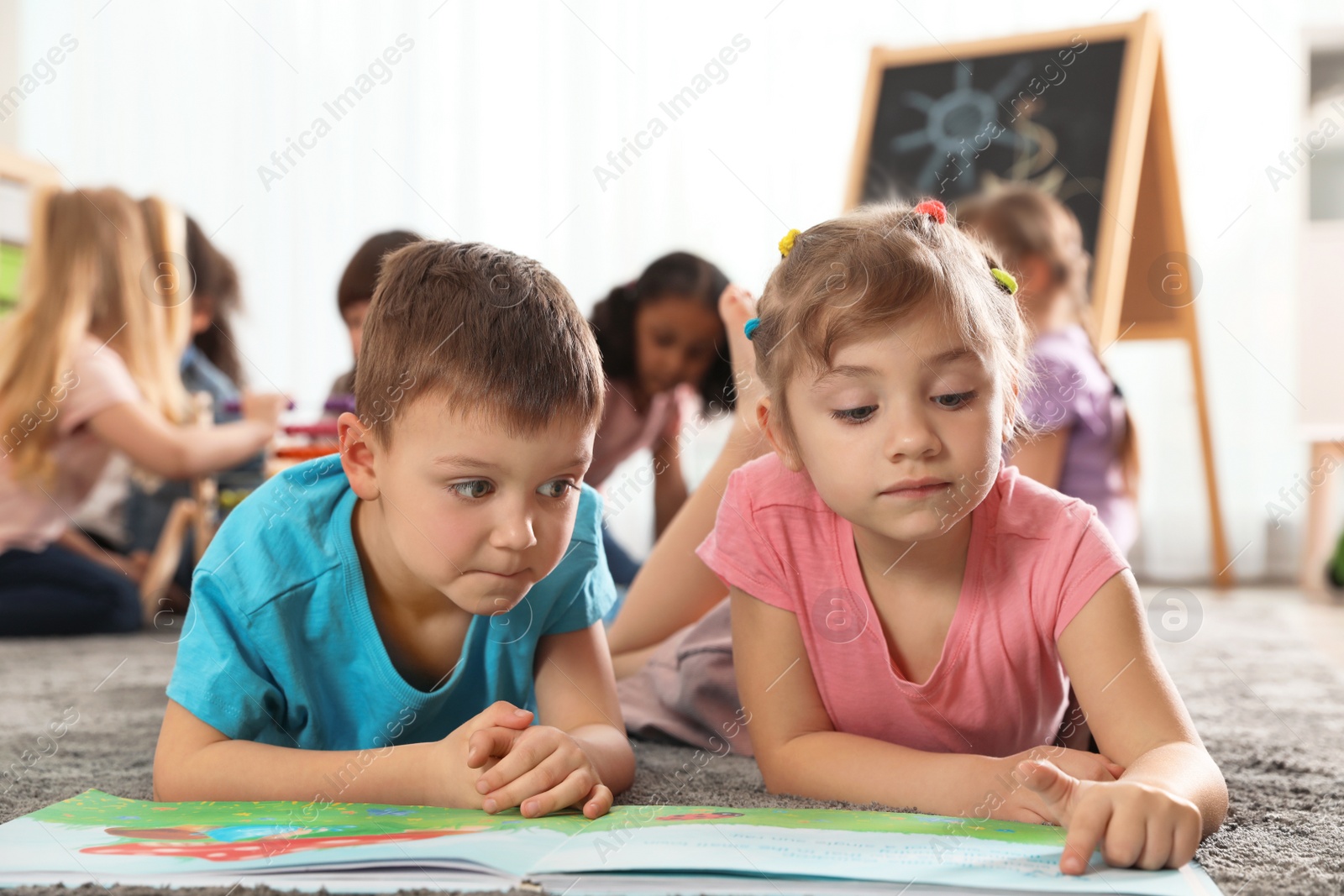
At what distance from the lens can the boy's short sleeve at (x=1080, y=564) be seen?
0.81 metres

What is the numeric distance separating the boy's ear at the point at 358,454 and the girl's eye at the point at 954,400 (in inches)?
15.7

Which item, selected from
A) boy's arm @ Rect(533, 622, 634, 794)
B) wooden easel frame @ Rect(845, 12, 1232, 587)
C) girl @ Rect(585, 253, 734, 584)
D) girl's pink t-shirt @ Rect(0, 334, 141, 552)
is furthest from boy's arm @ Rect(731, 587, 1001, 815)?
girl's pink t-shirt @ Rect(0, 334, 141, 552)

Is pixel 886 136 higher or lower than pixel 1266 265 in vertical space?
higher

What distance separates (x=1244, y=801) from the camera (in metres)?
0.90

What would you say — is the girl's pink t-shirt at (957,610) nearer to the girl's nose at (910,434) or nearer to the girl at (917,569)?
the girl at (917,569)

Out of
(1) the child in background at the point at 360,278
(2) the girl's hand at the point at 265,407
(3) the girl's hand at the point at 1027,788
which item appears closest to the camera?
(3) the girl's hand at the point at 1027,788

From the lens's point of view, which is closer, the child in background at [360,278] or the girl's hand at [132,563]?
the child in background at [360,278]

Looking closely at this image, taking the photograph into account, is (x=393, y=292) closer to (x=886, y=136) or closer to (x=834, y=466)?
(x=834, y=466)

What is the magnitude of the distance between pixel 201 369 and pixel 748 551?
77.5 inches

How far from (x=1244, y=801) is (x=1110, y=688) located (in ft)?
0.74

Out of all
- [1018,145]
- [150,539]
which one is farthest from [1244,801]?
[150,539]

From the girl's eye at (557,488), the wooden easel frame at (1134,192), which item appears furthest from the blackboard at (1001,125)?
the girl's eye at (557,488)

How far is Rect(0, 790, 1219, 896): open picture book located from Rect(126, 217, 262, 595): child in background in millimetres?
1738

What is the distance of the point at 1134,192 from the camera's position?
2451mm
